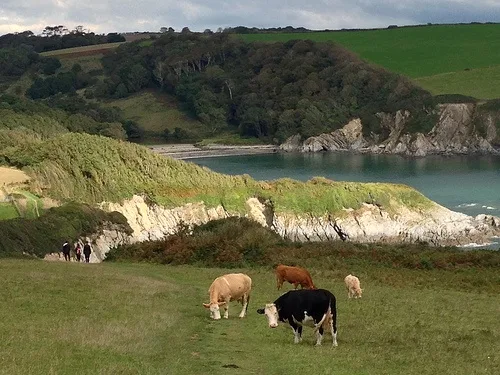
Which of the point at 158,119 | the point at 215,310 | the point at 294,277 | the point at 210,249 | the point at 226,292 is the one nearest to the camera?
the point at 215,310

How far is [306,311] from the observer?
17.5 metres

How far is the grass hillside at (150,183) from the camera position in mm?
57281

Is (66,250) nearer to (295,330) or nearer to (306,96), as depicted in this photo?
(295,330)

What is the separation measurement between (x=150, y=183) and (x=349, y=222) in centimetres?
1538

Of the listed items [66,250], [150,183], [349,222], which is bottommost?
[349,222]

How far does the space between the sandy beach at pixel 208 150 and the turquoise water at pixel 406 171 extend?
4.68m

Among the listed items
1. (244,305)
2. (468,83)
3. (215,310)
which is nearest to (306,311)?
(215,310)

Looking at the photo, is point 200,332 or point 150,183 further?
point 150,183

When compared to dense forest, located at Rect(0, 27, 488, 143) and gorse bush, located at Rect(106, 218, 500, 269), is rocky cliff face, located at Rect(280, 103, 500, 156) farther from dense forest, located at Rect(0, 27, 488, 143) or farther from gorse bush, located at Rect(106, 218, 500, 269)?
gorse bush, located at Rect(106, 218, 500, 269)

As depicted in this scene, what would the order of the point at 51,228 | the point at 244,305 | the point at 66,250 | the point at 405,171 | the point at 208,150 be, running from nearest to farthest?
Result: the point at 244,305 → the point at 66,250 → the point at 51,228 → the point at 405,171 → the point at 208,150

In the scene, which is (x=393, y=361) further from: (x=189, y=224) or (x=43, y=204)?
(x=189, y=224)

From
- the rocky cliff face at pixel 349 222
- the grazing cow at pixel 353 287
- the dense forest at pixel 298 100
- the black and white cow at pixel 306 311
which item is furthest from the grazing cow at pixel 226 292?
the dense forest at pixel 298 100

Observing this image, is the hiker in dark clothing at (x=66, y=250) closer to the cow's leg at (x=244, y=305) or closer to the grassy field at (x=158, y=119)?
the cow's leg at (x=244, y=305)

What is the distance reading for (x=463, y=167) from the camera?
13150 centimetres
